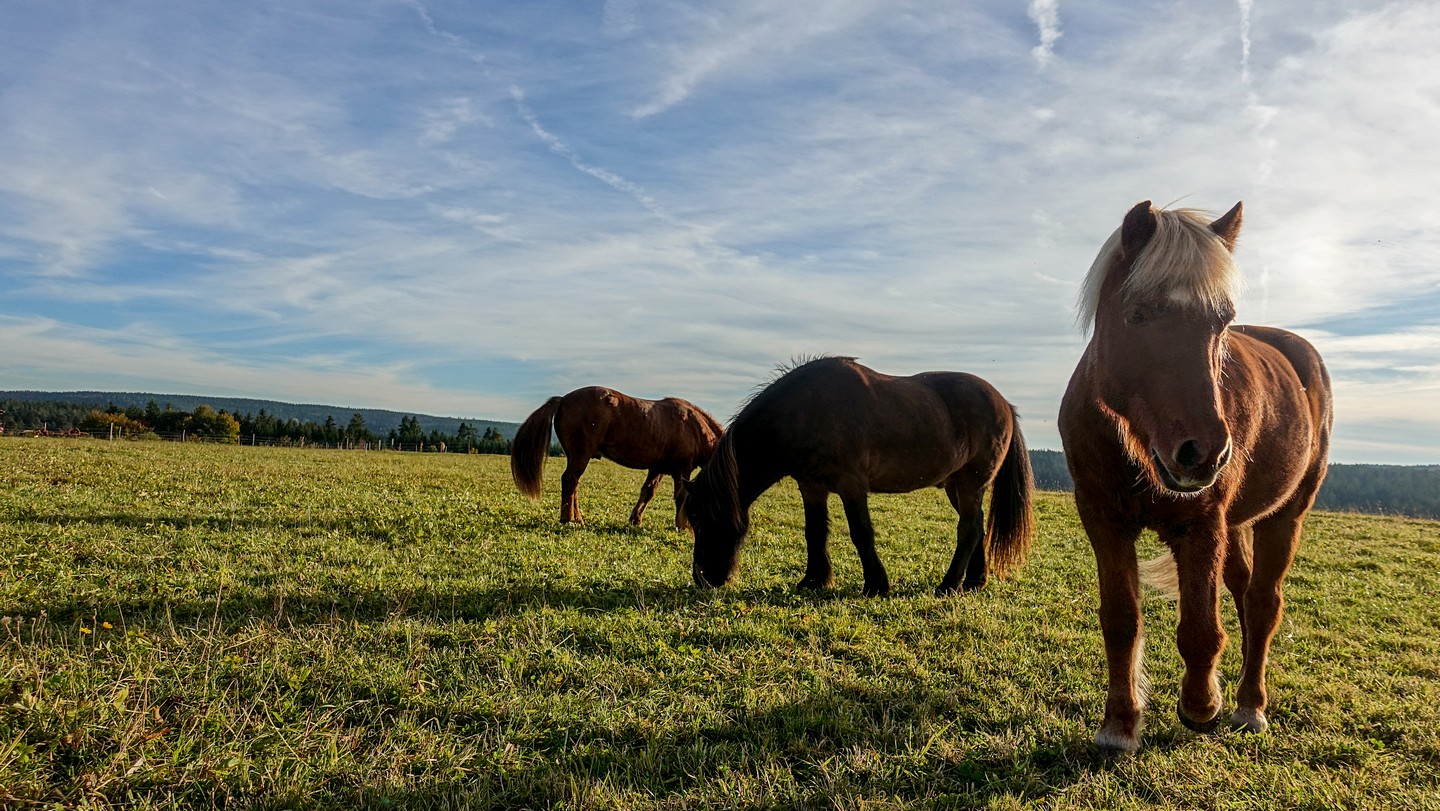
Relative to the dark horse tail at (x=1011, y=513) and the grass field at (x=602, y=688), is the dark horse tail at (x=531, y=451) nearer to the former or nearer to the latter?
the grass field at (x=602, y=688)

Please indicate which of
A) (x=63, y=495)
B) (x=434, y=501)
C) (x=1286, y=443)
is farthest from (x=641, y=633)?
(x=63, y=495)

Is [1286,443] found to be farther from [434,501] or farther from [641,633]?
[434,501]

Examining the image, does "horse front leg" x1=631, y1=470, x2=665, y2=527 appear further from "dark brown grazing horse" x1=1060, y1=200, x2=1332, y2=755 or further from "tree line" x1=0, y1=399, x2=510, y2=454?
"tree line" x1=0, y1=399, x2=510, y2=454

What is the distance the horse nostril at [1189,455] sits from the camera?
2811 mm

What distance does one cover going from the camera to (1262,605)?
4.45 m

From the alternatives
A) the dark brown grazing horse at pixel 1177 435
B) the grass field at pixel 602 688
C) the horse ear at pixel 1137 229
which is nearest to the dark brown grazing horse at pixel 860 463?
the grass field at pixel 602 688

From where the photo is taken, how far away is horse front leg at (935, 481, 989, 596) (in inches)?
314

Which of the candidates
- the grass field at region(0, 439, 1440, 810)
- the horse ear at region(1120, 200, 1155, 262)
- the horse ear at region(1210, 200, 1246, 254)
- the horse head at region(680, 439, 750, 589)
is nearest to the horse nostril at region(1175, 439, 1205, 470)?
the horse ear at region(1120, 200, 1155, 262)

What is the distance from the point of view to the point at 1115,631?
3.74 metres

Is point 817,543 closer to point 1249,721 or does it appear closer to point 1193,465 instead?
point 1249,721

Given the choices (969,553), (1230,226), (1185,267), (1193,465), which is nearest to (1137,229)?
(1185,267)

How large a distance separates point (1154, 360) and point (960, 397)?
5.51 metres

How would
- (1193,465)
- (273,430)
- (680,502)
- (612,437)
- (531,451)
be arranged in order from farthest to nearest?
(273,430), (612,437), (531,451), (680,502), (1193,465)

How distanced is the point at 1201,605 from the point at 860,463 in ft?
14.0
